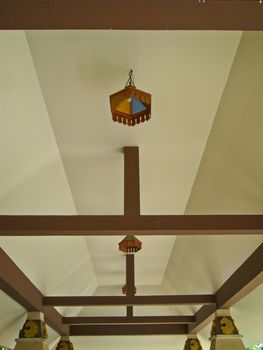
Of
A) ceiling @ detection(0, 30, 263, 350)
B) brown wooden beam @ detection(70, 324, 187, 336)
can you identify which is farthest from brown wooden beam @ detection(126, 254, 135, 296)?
brown wooden beam @ detection(70, 324, 187, 336)

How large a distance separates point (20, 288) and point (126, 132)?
2766 mm

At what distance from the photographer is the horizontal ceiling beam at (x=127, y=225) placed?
313cm

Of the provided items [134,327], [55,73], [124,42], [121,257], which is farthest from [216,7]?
[134,327]

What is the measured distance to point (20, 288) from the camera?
511cm

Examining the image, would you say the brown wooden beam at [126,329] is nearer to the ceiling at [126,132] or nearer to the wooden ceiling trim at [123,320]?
the wooden ceiling trim at [123,320]

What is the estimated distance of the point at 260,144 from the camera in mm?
3258

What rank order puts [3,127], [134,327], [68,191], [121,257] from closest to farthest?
1. [3,127]
2. [68,191]
3. [121,257]
4. [134,327]

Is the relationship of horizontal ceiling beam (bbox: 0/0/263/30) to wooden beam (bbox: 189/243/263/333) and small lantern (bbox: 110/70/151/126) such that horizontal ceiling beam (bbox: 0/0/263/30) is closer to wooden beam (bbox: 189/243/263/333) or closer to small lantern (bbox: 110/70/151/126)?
small lantern (bbox: 110/70/151/126)

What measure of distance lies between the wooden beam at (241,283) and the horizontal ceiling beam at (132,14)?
3.26 m

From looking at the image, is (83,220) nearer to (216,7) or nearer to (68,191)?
(68,191)

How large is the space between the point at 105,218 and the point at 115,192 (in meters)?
1.70

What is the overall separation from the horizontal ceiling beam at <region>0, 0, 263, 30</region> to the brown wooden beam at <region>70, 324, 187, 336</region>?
8.29 m

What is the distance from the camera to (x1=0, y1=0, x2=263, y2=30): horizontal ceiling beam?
1524 millimetres

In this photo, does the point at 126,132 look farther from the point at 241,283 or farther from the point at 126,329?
the point at 126,329
